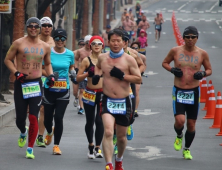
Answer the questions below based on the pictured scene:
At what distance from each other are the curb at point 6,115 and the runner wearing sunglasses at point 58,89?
11.1ft

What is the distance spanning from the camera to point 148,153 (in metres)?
11.6

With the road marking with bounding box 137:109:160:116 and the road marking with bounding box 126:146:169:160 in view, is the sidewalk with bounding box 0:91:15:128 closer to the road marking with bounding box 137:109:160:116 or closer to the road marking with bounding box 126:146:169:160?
the road marking with bounding box 137:109:160:116

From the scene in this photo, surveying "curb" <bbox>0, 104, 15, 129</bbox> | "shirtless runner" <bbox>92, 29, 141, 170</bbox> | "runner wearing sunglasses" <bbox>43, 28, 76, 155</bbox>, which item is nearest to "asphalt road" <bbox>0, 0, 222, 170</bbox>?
"curb" <bbox>0, 104, 15, 129</bbox>

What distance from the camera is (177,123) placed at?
1129cm

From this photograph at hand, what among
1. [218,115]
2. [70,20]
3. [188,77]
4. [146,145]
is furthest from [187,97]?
[70,20]

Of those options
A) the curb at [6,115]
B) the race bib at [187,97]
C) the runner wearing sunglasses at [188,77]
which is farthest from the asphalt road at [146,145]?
the race bib at [187,97]

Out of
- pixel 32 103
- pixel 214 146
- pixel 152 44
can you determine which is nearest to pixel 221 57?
pixel 152 44

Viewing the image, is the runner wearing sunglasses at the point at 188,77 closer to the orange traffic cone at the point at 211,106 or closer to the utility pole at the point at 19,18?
the orange traffic cone at the point at 211,106

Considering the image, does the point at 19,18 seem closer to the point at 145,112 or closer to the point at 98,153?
the point at 145,112

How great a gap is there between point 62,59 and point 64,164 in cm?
192

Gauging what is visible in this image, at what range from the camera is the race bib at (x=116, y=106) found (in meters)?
9.62

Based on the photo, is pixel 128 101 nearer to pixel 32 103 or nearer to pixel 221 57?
pixel 32 103

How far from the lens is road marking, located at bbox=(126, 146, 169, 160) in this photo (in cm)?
1120

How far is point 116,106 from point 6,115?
19.9 feet
